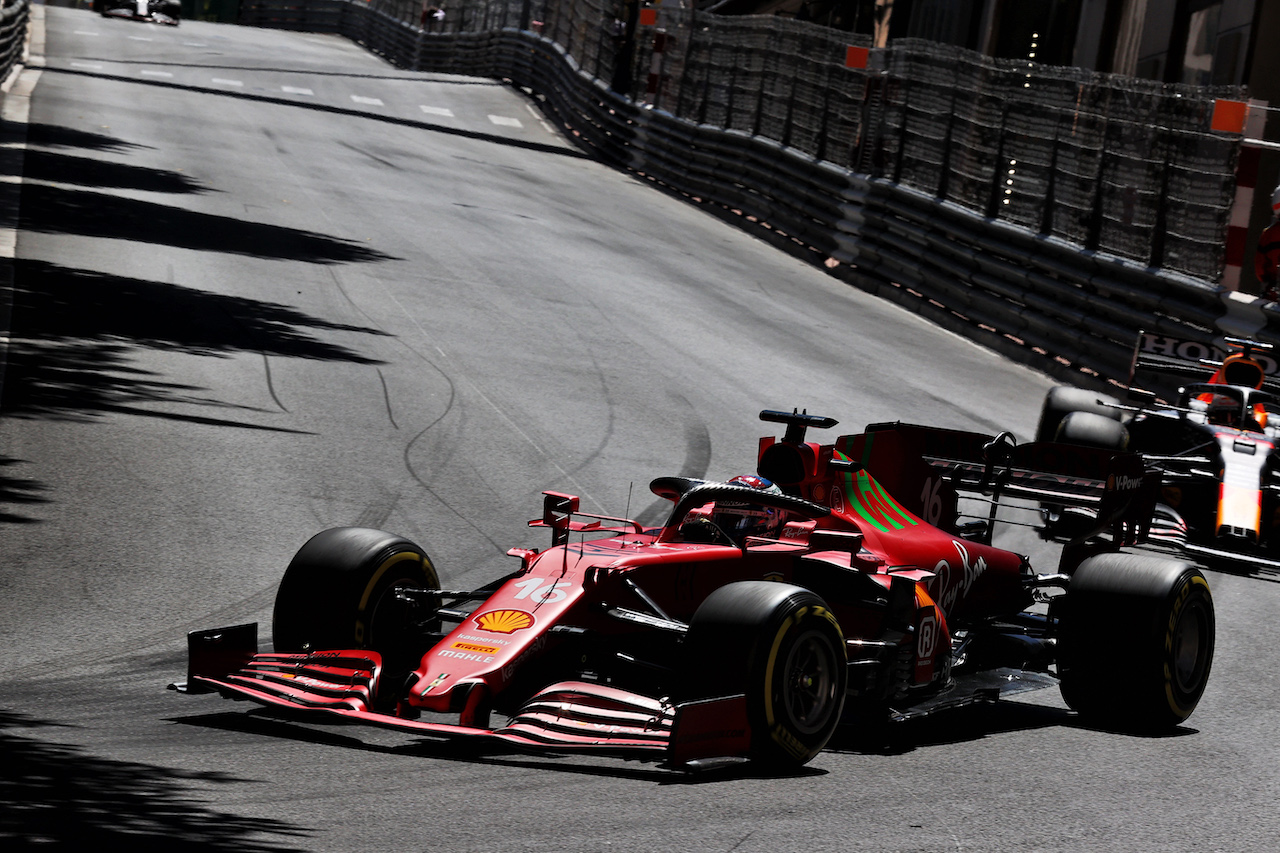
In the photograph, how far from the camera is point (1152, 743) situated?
22.5ft

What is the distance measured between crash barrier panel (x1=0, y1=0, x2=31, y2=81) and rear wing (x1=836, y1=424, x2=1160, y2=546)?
26.6 meters

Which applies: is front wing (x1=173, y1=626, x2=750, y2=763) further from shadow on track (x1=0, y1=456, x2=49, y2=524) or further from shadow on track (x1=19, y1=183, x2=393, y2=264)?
shadow on track (x1=19, y1=183, x2=393, y2=264)

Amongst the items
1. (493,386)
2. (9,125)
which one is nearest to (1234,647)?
(493,386)

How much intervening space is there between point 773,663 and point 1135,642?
2276mm

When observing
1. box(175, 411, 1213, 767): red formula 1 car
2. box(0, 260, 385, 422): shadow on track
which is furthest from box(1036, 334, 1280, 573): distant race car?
box(0, 260, 385, 422): shadow on track

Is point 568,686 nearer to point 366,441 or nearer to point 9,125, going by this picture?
point 366,441

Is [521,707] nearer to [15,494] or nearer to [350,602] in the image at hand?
[350,602]

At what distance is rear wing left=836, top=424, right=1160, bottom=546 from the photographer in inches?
319

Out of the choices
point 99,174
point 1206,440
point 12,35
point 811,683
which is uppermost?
point 12,35

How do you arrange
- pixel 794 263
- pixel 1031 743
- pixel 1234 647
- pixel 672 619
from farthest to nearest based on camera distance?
pixel 794 263 < pixel 1234 647 < pixel 1031 743 < pixel 672 619

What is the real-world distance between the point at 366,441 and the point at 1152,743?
6299 mm

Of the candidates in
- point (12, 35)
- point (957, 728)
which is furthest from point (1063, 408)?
point (12, 35)

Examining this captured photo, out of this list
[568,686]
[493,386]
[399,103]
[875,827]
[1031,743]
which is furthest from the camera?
[399,103]

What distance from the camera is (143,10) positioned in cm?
6028
